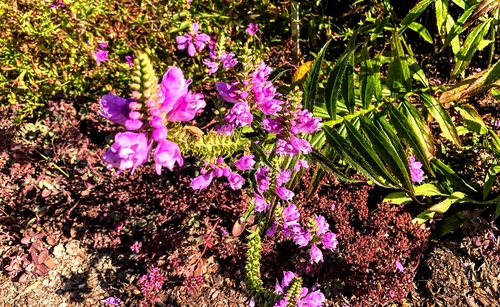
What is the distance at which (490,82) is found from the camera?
7.61 feet

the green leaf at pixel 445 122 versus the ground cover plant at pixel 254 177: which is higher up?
the green leaf at pixel 445 122

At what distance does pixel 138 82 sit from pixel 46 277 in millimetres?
2592

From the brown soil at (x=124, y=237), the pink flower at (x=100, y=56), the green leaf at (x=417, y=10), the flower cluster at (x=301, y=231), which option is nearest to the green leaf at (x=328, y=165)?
the flower cluster at (x=301, y=231)

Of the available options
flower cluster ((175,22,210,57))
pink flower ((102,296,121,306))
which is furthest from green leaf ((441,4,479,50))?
pink flower ((102,296,121,306))

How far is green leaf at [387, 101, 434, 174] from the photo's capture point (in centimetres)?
221

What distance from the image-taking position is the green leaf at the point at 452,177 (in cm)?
289

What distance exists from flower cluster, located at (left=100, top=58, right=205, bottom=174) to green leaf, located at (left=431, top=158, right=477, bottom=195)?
7.06 feet

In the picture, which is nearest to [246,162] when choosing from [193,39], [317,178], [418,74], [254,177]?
[254,177]

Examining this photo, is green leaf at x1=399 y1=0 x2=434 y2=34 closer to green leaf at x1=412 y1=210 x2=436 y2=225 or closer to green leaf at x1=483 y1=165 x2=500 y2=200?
green leaf at x1=483 y1=165 x2=500 y2=200

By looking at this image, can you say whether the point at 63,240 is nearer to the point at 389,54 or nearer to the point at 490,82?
the point at 389,54

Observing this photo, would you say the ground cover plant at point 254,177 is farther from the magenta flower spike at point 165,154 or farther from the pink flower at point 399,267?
the magenta flower spike at point 165,154

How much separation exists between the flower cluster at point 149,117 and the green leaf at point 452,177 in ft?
7.06

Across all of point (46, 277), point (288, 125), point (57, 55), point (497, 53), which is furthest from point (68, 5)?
point (497, 53)

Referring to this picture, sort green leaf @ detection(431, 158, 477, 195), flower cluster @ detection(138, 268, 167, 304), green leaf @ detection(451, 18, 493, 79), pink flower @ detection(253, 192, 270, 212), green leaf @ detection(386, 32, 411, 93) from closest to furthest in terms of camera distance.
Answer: pink flower @ detection(253, 192, 270, 212), green leaf @ detection(386, 32, 411, 93), green leaf @ detection(451, 18, 493, 79), flower cluster @ detection(138, 268, 167, 304), green leaf @ detection(431, 158, 477, 195)
